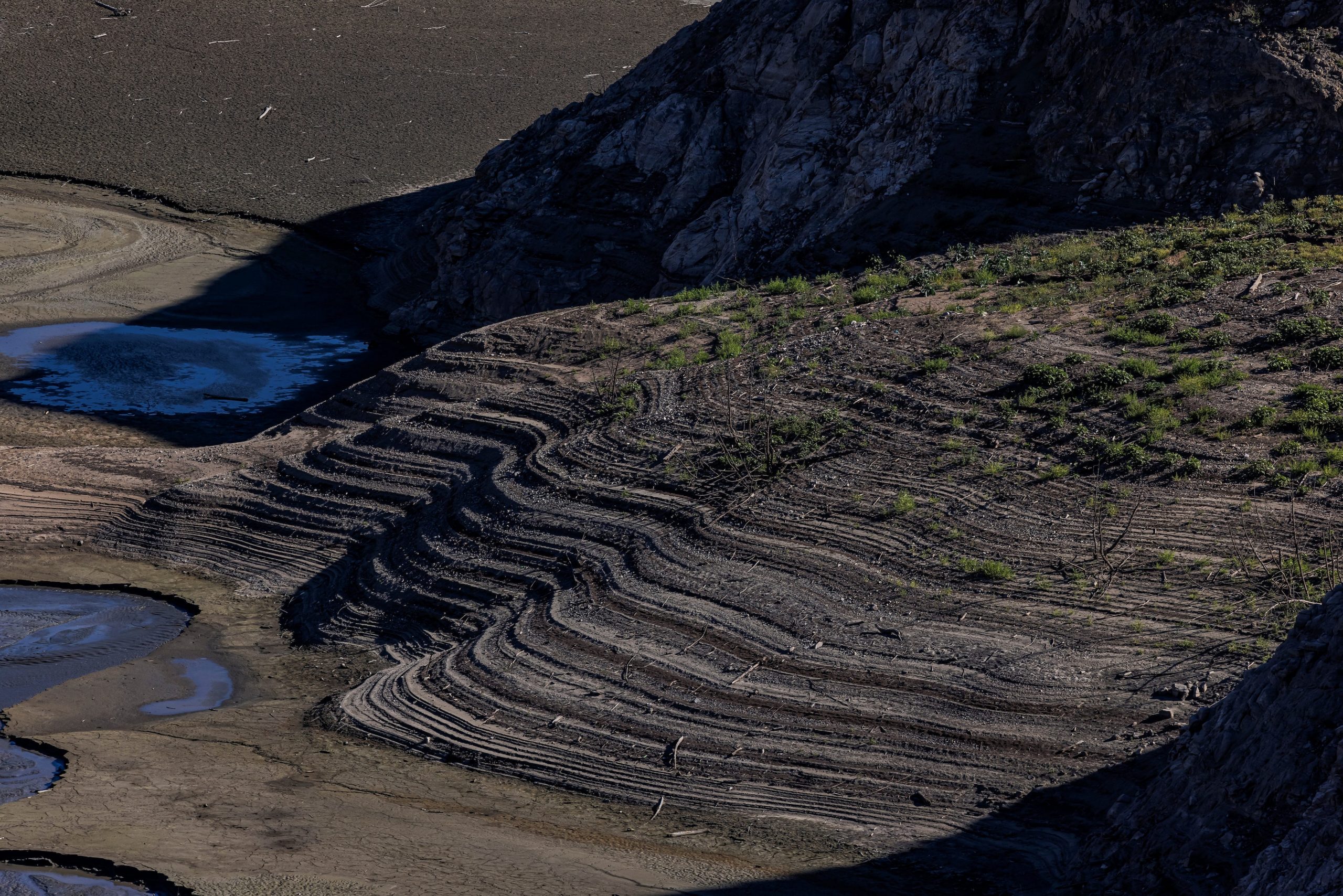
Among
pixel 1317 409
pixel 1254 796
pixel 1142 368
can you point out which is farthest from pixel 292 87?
pixel 1254 796

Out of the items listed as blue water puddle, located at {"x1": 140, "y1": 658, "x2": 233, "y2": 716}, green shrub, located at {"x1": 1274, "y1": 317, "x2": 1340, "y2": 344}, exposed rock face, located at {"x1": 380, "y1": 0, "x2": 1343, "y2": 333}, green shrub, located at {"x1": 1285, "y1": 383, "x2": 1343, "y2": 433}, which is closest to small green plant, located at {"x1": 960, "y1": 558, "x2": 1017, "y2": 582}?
green shrub, located at {"x1": 1285, "y1": 383, "x2": 1343, "y2": 433}

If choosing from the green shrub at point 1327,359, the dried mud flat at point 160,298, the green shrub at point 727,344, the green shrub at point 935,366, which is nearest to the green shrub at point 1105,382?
the green shrub at point 935,366

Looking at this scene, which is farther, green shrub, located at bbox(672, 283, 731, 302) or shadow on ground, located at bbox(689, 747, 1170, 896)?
green shrub, located at bbox(672, 283, 731, 302)

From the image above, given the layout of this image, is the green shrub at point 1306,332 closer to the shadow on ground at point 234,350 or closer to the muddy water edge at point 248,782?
the muddy water edge at point 248,782

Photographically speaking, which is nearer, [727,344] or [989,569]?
[989,569]

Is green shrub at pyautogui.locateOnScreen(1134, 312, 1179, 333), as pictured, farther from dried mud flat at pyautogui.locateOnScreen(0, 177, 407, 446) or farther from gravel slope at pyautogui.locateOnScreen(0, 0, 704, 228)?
gravel slope at pyautogui.locateOnScreen(0, 0, 704, 228)

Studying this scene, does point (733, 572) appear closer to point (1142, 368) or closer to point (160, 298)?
point (1142, 368)
